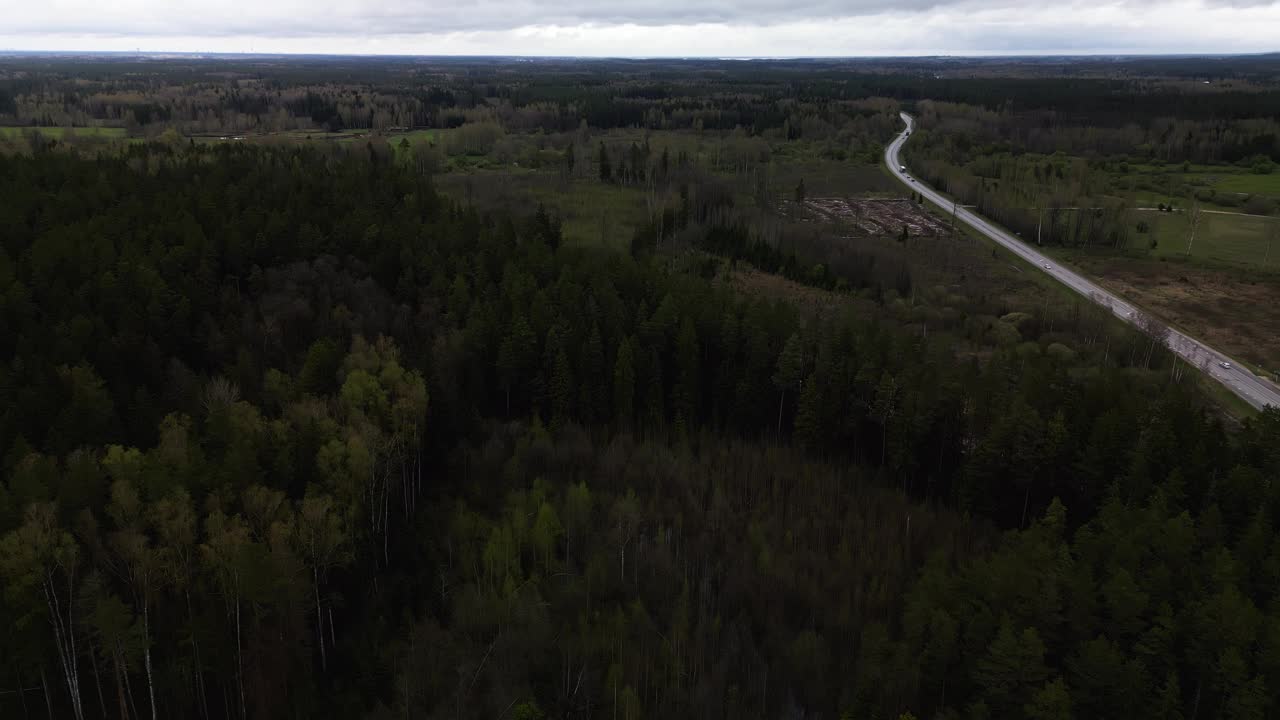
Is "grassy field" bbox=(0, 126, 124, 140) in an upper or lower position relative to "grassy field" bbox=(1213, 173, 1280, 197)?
upper

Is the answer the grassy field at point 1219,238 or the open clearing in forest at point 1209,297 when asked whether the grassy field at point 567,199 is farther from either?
the grassy field at point 1219,238

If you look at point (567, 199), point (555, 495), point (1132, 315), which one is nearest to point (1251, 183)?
point (1132, 315)

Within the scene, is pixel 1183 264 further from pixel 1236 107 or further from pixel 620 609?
pixel 1236 107

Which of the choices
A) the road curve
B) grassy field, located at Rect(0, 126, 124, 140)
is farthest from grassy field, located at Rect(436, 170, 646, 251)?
grassy field, located at Rect(0, 126, 124, 140)

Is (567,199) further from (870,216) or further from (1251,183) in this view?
(1251,183)

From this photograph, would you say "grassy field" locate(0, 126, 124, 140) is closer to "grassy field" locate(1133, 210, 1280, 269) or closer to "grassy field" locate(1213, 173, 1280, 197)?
"grassy field" locate(1133, 210, 1280, 269)

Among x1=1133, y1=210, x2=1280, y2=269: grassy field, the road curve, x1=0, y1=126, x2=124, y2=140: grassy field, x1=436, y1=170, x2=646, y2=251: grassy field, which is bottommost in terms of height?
the road curve

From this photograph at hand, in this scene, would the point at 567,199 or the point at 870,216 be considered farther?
the point at 567,199
